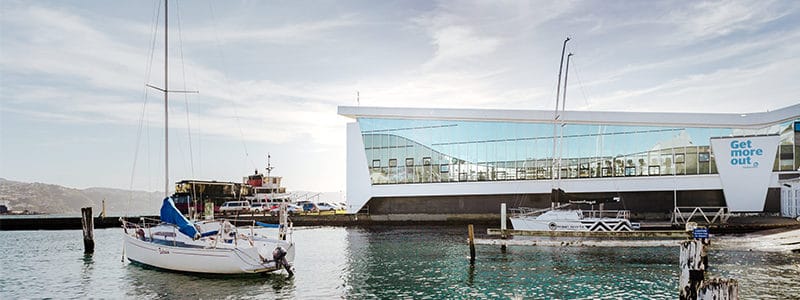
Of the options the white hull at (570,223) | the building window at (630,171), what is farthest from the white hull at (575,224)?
the building window at (630,171)

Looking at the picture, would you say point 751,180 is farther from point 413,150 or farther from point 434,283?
point 434,283

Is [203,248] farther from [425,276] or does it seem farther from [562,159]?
[562,159]

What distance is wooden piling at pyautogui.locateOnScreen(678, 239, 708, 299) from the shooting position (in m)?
14.7

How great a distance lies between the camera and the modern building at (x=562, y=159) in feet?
152

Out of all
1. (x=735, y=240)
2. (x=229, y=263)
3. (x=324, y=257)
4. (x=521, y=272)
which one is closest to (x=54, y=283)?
(x=229, y=263)

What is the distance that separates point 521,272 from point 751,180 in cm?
3170

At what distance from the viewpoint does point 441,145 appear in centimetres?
5341

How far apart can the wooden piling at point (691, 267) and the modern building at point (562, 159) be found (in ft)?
100

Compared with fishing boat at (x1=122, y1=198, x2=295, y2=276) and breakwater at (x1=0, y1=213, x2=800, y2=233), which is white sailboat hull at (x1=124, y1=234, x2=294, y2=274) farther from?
breakwater at (x1=0, y1=213, x2=800, y2=233)

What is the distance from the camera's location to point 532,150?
51.0 m

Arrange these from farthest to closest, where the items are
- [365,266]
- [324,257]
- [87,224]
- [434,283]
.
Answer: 1. [87,224]
2. [324,257]
3. [365,266]
4. [434,283]

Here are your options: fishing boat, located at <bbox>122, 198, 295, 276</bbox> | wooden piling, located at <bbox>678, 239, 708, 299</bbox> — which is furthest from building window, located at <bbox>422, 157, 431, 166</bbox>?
wooden piling, located at <bbox>678, 239, 708, 299</bbox>

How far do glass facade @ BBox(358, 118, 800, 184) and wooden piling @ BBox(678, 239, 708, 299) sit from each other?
31.1m

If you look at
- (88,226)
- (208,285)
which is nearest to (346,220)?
(88,226)
